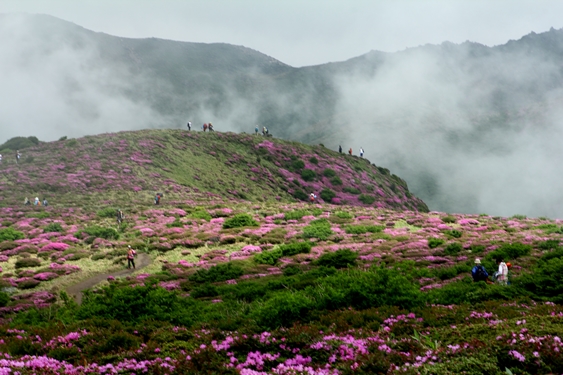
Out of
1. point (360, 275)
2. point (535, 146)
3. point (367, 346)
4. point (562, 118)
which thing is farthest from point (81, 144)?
point (562, 118)

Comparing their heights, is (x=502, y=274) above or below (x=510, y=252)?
above

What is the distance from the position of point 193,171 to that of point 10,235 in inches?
1250

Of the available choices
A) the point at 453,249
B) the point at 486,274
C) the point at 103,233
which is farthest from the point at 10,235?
the point at 486,274

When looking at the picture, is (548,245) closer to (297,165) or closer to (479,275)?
(479,275)

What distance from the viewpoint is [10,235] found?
110 ft

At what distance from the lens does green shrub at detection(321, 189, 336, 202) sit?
209 feet

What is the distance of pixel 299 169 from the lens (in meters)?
72.6

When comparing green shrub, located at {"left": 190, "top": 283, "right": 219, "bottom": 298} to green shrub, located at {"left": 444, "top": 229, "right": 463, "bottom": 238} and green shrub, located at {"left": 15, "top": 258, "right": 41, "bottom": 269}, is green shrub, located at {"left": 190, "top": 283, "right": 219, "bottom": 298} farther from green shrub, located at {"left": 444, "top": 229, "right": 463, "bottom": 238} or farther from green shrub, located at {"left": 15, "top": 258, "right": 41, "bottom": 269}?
green shrub, located at {"left": 444, "top": 229, "right": 463, "bottom": 238}

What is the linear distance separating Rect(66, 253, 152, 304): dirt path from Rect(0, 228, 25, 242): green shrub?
1107 centimetres

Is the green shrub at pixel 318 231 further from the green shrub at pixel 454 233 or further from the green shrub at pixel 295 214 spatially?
the green shrub at pixel 454 233

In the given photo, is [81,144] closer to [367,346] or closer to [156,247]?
[156,247]

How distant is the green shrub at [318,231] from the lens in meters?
32.1

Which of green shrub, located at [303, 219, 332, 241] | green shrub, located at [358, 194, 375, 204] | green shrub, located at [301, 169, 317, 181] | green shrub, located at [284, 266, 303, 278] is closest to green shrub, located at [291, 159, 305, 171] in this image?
green shrub, located at [301, 169, 317, 181]

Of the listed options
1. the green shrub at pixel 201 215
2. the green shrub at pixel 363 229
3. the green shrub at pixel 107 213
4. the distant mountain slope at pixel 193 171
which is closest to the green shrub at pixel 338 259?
the green shrub at pixel 363 229
